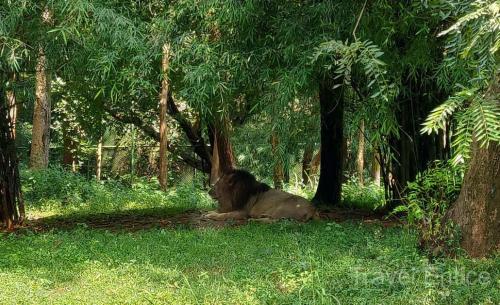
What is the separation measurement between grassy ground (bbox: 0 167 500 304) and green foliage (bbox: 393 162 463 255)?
0.60ft

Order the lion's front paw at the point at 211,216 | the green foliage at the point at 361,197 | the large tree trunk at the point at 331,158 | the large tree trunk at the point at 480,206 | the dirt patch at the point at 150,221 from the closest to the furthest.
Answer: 1. the large tree trunk at the point at 480,206
2. the dirt patch at the point at 150,221
3. the lion's front paw at the point at 211,216
4. the large tree trunk at the point at 331,158
5. the green foliage at the point at 361,197

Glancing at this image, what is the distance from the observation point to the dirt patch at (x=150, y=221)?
29.5 feet

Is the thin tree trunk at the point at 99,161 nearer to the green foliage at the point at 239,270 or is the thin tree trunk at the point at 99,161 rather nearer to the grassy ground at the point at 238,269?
the grassy ground at the point at 238,269

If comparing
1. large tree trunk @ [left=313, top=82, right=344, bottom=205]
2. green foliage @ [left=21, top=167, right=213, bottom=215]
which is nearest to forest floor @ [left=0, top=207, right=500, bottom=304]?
large tree trunk @ [left=313, top=82, right=344, bottom=205]

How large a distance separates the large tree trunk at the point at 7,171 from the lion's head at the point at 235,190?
3042mm

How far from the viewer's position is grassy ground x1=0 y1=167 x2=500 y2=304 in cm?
457

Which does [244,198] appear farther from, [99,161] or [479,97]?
[99,161]

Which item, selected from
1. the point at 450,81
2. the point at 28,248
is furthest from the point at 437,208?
the point at 28,248

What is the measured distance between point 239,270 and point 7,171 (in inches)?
188

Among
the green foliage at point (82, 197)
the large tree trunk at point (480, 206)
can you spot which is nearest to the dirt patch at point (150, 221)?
the green foliage at point (82, 197)

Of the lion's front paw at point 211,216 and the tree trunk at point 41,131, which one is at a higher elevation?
the tree trunk at point 41,131

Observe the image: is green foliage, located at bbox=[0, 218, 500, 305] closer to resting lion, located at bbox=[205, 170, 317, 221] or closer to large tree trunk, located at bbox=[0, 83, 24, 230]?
large tree trunk, located at bbox=[0, 83, 24, 230]

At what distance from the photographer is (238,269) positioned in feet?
18.1

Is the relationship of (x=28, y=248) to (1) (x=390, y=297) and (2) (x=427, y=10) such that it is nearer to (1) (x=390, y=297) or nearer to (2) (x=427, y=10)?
(1) (x=390, y=297)
